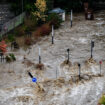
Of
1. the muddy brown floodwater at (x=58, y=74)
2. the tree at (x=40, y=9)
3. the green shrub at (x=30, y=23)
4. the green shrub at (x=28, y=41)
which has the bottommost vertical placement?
the muddy brown floodwater at (x=58, y=74)

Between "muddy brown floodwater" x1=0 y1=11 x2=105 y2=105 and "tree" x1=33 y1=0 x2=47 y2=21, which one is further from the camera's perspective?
"tree" x1=33 y1=0 x2=47 y2=21

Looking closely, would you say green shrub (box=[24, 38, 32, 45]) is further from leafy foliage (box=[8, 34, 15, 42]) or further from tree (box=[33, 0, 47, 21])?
tree (box=[33, 0, 47, 21])

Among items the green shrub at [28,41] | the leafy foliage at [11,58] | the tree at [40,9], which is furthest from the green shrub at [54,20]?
the leafy foliage at [11,58]

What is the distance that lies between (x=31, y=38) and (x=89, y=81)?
10.4 meters

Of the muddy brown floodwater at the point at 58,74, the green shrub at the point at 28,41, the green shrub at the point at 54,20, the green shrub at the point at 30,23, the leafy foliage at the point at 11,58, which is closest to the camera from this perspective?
the muddy brown floodwater at the point at 58,74

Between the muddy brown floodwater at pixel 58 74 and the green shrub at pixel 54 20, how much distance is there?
4.01ft

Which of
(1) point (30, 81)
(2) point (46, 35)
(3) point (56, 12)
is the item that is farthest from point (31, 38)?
(1) point (30, 81)

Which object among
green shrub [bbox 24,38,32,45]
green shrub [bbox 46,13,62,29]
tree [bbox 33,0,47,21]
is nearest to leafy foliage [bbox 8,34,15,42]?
green shrub [bbox 24,38,32,45]

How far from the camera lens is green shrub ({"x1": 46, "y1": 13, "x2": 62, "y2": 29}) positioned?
3491cm

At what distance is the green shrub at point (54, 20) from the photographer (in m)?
34.9

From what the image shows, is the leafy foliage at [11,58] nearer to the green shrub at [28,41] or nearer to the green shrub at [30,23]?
the green shrub at [28,41]

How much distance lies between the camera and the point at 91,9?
41.2 meters

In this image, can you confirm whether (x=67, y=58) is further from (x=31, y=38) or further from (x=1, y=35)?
(x=1, y=35)

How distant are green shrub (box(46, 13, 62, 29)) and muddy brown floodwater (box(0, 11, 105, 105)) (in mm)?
1222
